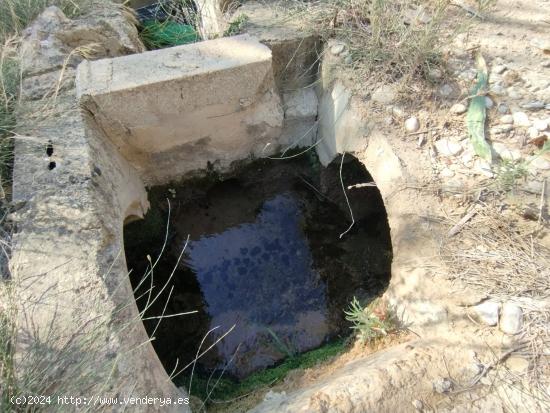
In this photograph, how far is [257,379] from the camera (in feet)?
9.05

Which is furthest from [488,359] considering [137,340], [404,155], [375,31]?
[375,31]

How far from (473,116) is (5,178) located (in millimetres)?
2992

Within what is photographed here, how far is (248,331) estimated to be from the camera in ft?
10.3

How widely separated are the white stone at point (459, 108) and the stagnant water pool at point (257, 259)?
953mm

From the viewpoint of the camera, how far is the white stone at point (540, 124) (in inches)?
101

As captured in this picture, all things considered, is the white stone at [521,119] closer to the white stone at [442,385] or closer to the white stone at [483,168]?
the white stone at [483,168]

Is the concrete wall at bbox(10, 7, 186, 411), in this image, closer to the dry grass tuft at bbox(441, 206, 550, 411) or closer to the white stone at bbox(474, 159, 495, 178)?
the dry grass tuft at bbox(441, 206, 550, 411)

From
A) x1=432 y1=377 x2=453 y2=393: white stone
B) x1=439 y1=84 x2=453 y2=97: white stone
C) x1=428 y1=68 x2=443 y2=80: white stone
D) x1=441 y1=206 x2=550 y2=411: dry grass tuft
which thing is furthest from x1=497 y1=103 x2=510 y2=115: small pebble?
x1=432 y1=377 x2=453 y2=393: white stone

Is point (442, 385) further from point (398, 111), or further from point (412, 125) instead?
point (398, 111)

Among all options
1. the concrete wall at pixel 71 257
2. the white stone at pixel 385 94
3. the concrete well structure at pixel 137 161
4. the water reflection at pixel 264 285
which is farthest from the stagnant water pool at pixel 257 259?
the white stone at pixel 385 94

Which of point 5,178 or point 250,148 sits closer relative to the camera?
point 5,178

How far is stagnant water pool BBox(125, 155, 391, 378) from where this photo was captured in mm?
3094

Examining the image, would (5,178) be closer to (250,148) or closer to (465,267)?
(250,148)

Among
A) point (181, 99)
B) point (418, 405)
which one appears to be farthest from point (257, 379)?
point (181, 99)
